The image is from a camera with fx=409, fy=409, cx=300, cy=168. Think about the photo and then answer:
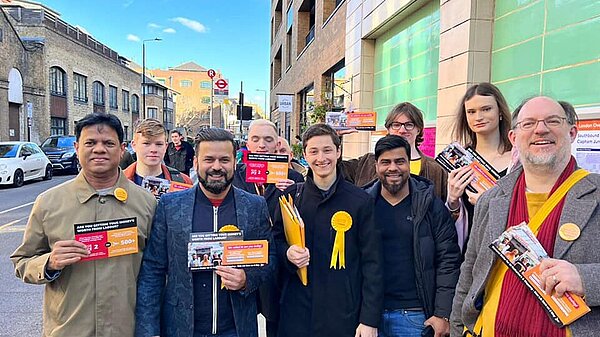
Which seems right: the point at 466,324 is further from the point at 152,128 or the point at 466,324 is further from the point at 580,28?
the point at 580,28

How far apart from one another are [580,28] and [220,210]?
15.8 feet

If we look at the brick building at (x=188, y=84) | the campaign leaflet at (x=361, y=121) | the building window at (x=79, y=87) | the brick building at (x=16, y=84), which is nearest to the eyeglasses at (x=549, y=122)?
the campaign leaflet at (x=361, y=121)

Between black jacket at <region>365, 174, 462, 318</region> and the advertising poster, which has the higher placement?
the advertising poster

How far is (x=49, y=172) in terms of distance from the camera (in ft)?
57.8

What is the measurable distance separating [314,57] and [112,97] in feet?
101

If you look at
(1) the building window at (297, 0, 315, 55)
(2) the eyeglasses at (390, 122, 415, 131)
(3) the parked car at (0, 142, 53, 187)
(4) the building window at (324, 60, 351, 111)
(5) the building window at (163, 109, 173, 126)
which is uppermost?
(1) the building window at (297, 0, 315, 55)

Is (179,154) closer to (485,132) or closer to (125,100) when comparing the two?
(485,132)

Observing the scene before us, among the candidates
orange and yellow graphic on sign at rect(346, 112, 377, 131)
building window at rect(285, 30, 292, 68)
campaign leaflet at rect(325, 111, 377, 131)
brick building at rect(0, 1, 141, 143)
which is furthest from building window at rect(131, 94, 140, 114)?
orange and yellow graphic on sign at rect(346, 112, 377, 131)

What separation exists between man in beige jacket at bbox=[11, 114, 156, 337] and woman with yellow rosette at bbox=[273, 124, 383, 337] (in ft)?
3.11

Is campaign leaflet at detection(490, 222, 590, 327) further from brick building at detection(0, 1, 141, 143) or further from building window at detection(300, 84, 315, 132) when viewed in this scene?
brick building at detection(0, 1, 141, 143)

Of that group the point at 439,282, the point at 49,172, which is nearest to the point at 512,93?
the point at 439,282

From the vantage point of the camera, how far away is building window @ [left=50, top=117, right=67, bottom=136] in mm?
31375

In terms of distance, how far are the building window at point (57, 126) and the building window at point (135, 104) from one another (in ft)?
53.5

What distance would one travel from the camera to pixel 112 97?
4278 cm
